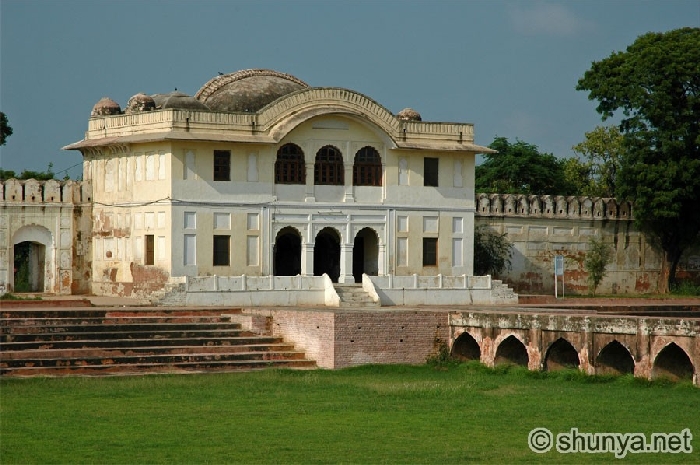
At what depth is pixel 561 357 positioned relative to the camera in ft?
92.8

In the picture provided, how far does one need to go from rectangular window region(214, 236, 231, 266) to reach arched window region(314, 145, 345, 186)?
2960 mm

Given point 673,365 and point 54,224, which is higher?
point 54,224

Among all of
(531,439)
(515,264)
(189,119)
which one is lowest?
(531,439)

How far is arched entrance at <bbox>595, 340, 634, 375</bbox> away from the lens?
26.8 metres

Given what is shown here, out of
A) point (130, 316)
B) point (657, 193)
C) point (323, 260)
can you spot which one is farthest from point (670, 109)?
point (130, 316)

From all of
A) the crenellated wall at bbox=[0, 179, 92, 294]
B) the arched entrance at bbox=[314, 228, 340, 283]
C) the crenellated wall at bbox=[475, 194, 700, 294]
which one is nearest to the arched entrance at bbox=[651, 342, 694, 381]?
the arched entrance at bbox=[314, 228, 340, 283]

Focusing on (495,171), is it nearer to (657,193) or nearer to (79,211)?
(657,193)

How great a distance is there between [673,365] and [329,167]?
14.1 meters

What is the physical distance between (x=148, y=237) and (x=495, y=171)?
21497 millimetres

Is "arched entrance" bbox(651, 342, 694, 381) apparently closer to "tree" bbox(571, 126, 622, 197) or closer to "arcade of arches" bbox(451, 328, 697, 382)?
"arcade of arches" bbox(451, 328, 697, 382)

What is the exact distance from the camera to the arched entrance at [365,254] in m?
39.0

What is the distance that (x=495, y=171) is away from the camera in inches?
2162

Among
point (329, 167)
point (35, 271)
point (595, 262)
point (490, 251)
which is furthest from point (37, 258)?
point (595, 262)

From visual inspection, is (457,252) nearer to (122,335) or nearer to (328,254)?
(328,254)
